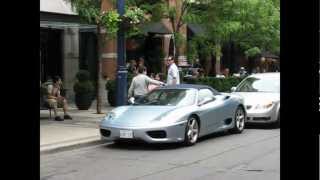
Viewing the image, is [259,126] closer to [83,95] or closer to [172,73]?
[172,73]

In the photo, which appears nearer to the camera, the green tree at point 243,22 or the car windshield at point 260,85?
the car windshield at point 260,85

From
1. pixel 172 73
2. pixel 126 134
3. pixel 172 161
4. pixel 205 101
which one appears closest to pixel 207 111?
pixel 205 101

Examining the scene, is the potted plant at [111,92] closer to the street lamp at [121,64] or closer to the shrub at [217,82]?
the shrub at [217,82]

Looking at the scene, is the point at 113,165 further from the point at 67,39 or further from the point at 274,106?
the point at 67,39

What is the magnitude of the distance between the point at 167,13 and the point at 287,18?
66.8ft

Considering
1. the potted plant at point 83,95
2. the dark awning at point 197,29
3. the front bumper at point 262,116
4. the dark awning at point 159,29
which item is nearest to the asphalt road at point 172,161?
the front bumper at point 262,116

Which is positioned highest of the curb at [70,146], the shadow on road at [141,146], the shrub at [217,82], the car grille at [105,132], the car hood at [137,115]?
the shrub at [217,82]

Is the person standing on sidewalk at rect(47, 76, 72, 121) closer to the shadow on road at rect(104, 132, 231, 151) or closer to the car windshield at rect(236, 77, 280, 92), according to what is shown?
the shadow on road at rect(104, 132, 231, 151)

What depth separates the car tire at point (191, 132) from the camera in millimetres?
11313

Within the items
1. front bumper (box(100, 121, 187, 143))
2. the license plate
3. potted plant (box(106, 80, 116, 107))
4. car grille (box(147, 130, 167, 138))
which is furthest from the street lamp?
potted plant (box(106, 80, 116, 107))

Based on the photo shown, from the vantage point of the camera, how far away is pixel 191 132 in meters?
11.5

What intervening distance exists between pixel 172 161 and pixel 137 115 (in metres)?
1.91

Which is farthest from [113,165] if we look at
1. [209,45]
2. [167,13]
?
[209,45]

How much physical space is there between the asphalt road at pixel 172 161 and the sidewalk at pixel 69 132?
0.77 feet
